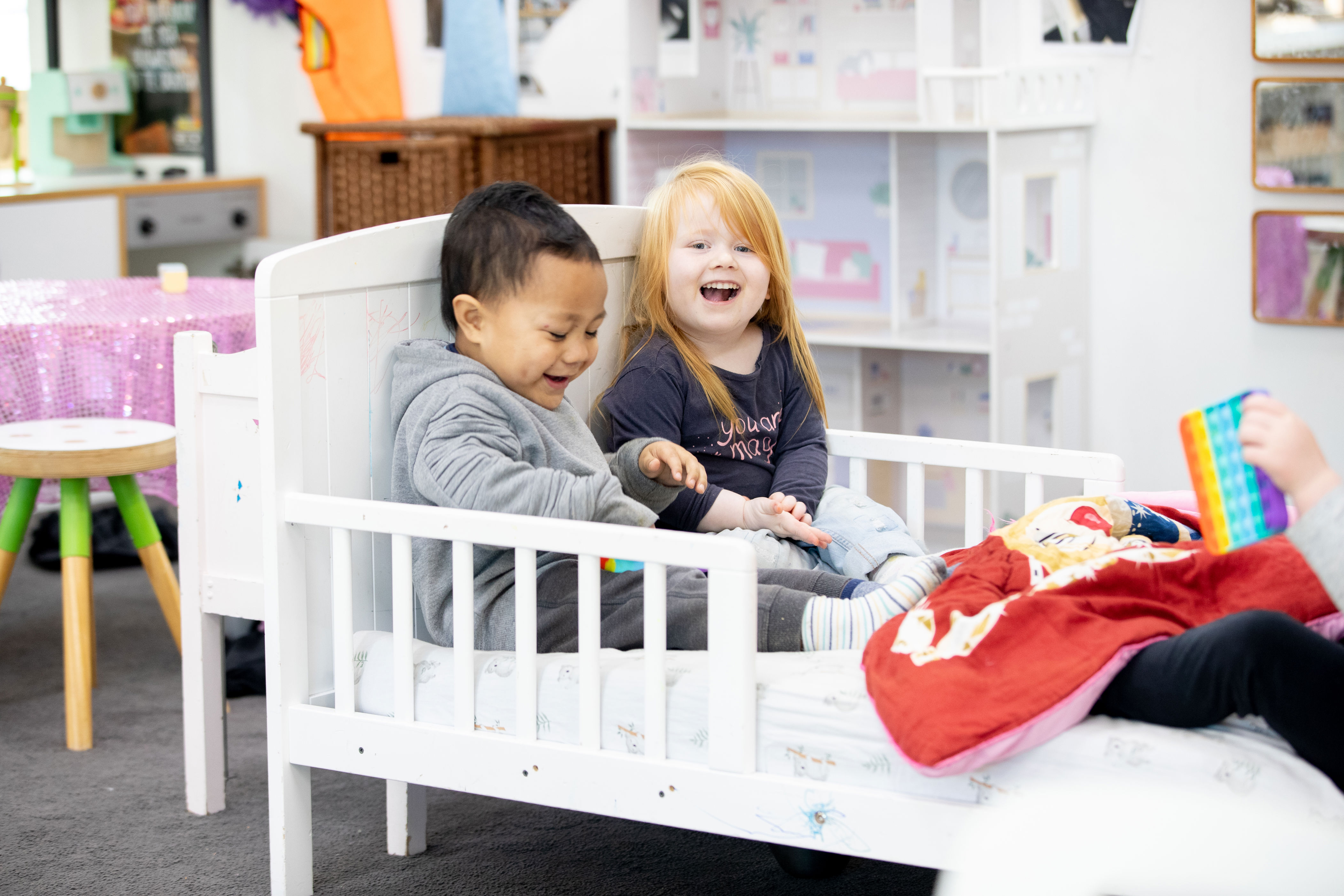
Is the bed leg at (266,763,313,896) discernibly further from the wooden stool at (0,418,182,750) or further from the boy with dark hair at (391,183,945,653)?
the wooden stool at (0,418,182,750)

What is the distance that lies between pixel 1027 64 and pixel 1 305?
183cm

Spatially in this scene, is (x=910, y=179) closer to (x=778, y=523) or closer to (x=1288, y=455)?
(x=778, y=523)

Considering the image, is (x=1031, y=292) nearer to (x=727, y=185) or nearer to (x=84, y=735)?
(x=727, y=185)

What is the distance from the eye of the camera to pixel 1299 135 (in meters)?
2.32

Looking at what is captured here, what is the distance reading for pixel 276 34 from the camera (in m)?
3.62

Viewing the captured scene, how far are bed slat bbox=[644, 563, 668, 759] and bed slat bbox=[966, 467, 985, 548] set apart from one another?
544 mm

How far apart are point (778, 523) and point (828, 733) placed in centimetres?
45

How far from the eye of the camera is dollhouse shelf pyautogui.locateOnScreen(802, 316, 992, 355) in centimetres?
242

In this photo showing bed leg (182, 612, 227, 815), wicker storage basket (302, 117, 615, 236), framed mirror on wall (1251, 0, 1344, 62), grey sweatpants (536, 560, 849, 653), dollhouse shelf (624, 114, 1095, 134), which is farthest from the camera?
wicker storage basket (302, 117, 615, 236)

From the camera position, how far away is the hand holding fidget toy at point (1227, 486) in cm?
101

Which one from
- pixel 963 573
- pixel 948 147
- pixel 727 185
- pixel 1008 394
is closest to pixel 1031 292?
pixel 1008 394

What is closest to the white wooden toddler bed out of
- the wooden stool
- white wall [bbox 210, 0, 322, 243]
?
the wooden stool

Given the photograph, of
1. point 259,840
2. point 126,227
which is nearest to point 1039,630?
point 259,840

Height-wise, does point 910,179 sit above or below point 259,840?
above
